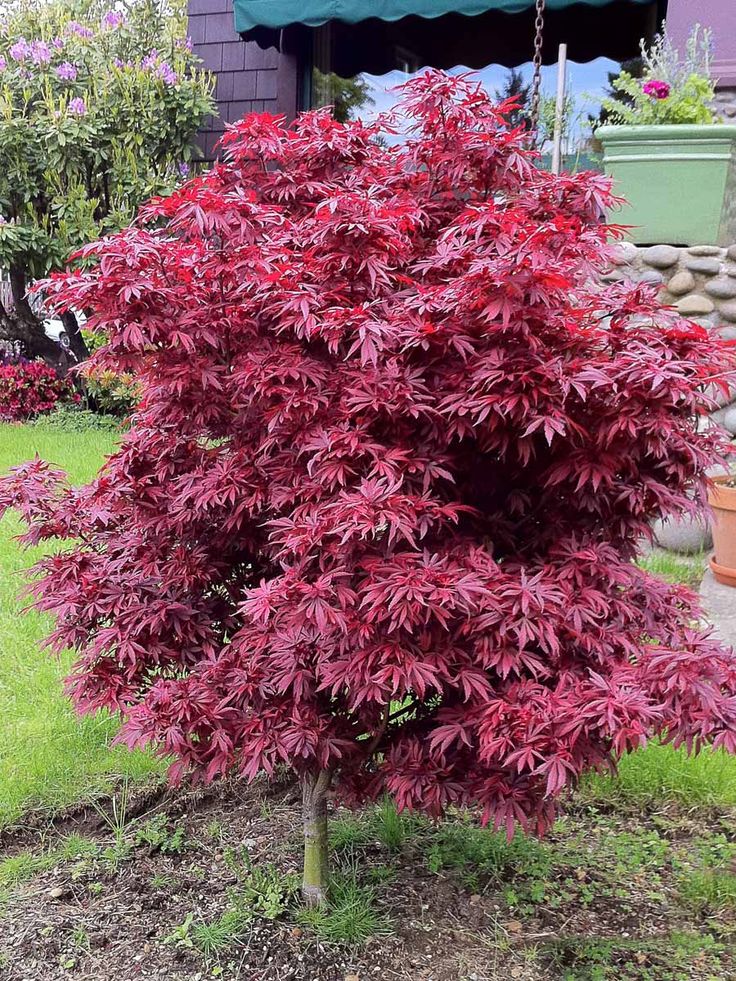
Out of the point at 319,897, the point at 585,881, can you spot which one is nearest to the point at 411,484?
the point at 319,897

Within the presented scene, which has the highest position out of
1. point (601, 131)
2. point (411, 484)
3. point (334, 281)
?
point (601, 131)

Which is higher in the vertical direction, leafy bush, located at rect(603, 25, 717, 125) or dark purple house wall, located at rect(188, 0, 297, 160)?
dark purple house wall, located at rect(188, 0, 297, 160)

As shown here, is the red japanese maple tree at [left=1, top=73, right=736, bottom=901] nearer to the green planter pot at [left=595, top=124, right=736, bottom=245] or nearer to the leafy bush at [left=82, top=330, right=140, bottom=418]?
the green planter pot at [left=595, top=124, right=736, bottom=245]

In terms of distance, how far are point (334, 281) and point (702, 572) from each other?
10.2 ft

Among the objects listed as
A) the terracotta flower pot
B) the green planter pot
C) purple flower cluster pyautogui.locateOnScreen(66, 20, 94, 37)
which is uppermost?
purple flower cluster pyautogui.locateOnScreen(66, 20, 94, 37)

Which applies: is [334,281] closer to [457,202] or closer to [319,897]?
[457,202]

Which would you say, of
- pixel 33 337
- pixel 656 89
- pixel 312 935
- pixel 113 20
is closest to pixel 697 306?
pixel 656 89

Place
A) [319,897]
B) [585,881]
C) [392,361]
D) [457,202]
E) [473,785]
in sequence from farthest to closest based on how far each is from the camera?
[585,881]
[319,897]
[457,202]
[473,785]
[392,361]

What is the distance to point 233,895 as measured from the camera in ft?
7.63

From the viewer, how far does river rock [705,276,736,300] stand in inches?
185

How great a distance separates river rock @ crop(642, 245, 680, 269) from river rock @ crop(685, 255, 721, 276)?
0.26ft

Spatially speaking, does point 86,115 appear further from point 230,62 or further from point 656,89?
point 656,89

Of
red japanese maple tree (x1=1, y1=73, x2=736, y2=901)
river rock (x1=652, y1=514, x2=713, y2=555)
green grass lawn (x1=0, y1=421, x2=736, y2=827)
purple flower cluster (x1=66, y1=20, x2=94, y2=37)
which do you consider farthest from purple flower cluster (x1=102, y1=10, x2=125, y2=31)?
red japanese maple tree (x1=1, y1=73, x2=736, y2=901)

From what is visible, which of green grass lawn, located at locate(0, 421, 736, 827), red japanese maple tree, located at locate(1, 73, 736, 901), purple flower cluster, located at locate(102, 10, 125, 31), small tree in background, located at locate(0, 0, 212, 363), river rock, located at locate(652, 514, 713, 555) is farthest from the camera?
purple flower cluster, located at locate(102, 10, 125, 31)
